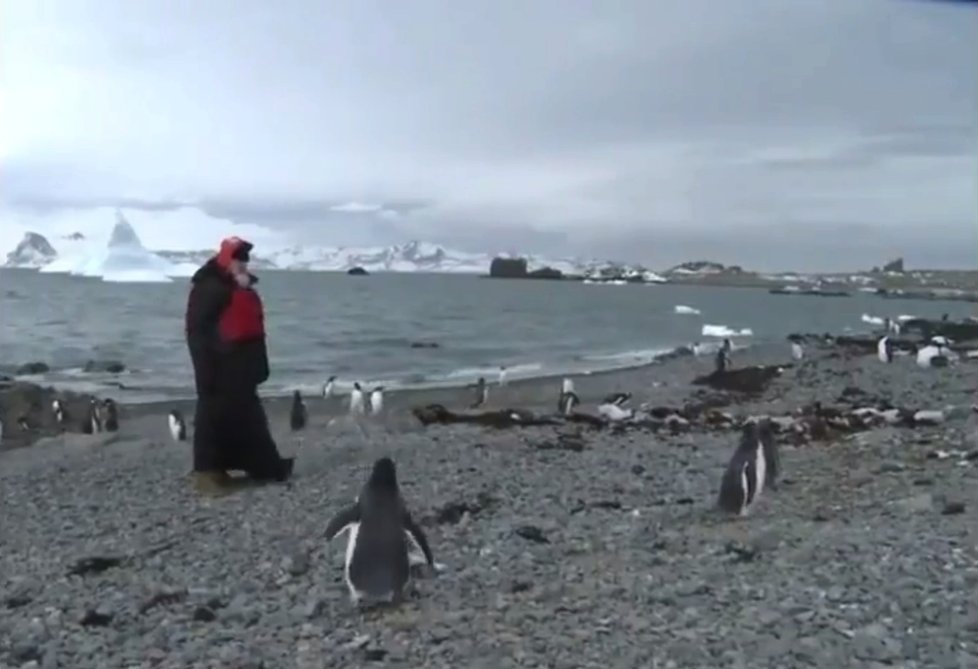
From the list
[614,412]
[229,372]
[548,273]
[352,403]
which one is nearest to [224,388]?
[229,372]

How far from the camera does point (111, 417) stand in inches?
110

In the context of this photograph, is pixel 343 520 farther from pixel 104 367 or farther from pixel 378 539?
pixel 104 367

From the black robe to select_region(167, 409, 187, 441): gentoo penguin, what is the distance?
0.13 metres

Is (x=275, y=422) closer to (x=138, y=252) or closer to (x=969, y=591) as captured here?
(x=138, y=252)

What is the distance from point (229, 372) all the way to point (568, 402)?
1.44m

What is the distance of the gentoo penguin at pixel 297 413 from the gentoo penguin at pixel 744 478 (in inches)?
40.7

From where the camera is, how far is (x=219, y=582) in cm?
173

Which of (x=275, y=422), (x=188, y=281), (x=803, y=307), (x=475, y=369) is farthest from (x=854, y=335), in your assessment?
(x=188, y=281)

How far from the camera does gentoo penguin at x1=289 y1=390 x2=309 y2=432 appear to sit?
248cm

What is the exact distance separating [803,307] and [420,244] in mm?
1558

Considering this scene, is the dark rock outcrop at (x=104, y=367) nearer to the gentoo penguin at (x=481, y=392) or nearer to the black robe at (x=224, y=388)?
the black robe at (x=224, y=388)

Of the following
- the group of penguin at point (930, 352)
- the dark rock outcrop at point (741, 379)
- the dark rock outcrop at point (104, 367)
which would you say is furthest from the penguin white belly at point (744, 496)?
the group of penguin at point (930, 352)

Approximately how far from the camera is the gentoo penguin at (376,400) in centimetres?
259

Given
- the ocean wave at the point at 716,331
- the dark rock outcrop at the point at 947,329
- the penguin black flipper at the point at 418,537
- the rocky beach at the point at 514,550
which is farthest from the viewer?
the ocean wave at the point at 716,331
